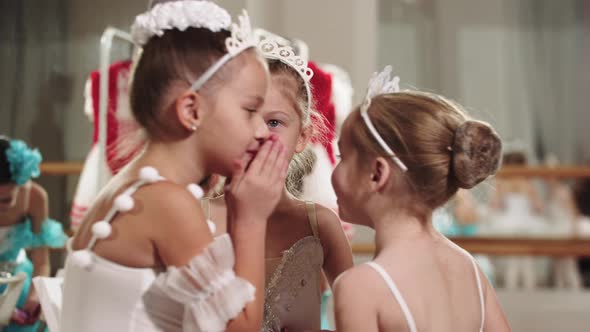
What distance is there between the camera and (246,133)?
1104 mm

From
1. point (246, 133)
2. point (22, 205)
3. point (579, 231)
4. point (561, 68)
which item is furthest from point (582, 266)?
point (246, 133)

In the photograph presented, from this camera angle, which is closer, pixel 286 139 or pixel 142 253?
pixel 142 253

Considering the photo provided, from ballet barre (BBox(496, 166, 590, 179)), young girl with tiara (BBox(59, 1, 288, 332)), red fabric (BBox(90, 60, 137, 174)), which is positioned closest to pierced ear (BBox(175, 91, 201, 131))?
young girl with tiara (BBox(59, 1, 288, 332))

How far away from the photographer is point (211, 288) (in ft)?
3.33

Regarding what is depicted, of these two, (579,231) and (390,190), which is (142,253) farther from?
(579,231)

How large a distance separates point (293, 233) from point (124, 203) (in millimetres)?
470

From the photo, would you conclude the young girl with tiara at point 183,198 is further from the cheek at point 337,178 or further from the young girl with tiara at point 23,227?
the young girl with tiara at point 23,227

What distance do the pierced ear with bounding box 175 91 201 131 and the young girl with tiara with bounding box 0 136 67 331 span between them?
2.43 ft

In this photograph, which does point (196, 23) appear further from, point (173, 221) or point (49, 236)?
point (49, 236)

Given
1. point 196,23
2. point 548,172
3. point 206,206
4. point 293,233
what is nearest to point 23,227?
point 206,206

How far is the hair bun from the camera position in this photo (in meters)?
1.14

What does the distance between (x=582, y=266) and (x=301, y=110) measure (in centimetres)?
434

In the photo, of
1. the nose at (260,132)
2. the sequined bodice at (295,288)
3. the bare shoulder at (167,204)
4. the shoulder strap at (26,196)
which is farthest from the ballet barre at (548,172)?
the bare shoulder at (167,204)

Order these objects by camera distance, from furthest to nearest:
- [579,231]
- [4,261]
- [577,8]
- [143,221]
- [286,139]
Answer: [577,8] < [579,231] < [4,261] < [286,139] < [143,221]
